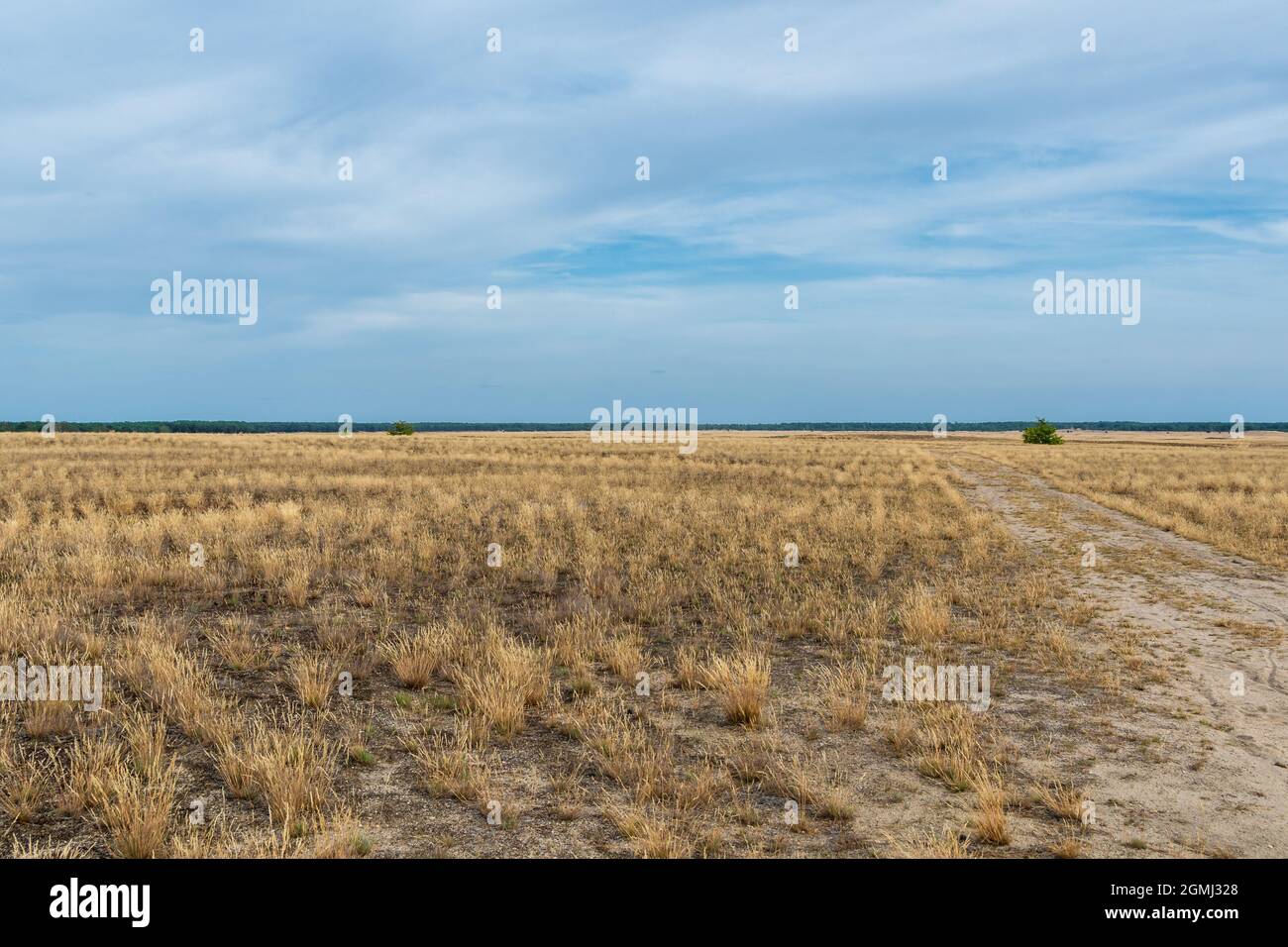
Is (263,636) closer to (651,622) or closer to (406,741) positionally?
(406,741)

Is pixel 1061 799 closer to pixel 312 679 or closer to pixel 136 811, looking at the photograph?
pixel 136 811

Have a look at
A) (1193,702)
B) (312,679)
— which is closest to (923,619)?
(1193,702)

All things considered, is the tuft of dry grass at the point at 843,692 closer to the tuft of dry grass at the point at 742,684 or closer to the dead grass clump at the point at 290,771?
the tuft of dry grass at the point at 742,684

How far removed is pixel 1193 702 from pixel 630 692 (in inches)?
194

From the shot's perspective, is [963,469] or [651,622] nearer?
[651,622]

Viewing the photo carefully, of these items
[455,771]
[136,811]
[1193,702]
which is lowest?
[1193,702]

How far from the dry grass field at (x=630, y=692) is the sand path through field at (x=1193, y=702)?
0.12 ft

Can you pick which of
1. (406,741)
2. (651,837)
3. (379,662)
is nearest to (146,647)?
(379,662)

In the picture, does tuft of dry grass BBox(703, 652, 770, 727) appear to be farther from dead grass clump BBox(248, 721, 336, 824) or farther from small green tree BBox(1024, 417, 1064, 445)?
small green tree BBox(1024, 417, 1064, 445)

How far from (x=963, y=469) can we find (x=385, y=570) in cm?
3538

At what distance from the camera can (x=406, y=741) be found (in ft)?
18.6

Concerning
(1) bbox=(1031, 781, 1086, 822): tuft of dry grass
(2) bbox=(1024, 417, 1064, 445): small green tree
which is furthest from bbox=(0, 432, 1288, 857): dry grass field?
(2) bbox=(1024, 417, 1064, 445): small green tree

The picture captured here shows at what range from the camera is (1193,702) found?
262 inches

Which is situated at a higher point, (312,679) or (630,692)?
(312,679)
